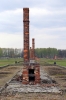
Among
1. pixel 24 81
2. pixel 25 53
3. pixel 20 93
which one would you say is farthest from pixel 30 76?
pixel 20 93

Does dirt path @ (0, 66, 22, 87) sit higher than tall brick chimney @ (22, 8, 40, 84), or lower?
lower

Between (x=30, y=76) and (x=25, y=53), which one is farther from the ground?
(x=25, y=53)

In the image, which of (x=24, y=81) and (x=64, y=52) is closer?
(x=24, y=81)

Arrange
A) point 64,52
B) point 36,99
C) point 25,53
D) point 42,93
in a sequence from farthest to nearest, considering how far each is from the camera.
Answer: point 64,52, point 25,53, point 42,93, point 36,99

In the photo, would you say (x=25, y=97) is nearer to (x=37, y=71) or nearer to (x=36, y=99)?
(x=36, y=99)

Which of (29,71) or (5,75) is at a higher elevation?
(29,71)

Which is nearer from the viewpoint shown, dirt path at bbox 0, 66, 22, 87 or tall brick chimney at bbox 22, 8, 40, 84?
tall brick chimney at bbox 22, 8, 40, 84

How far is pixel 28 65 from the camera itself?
1644 cm

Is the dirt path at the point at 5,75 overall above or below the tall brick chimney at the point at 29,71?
below

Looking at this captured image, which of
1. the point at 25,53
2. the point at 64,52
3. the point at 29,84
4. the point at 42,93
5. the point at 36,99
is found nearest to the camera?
the point at 36,99

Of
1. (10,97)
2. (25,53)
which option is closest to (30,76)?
(25,53)

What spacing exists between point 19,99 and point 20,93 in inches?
55.1

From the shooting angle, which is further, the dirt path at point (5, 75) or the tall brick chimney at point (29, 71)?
the dirt path at point (5, 75)

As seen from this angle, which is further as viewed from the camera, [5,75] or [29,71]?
[5,75]
